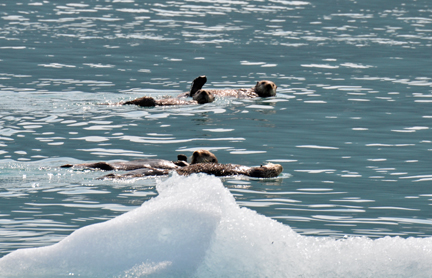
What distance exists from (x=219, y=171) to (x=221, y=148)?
2114 millimetres

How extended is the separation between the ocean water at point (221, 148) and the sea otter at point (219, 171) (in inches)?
8.0

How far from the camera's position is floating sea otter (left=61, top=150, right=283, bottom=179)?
34.4ft

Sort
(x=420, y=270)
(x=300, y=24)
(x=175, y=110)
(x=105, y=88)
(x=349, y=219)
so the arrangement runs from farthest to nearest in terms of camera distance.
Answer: (x=300, y=24), (x=105, y=88), (x=175, y=110), (x=349, y=219), (x=420, y=270)

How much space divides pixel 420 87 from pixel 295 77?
145 inches

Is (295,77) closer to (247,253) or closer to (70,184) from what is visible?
(70,184)

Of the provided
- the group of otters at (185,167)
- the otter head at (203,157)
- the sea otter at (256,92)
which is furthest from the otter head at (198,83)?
the otter head at (203,157)

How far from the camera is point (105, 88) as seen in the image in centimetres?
1938

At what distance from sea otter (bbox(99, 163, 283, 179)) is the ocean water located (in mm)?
204

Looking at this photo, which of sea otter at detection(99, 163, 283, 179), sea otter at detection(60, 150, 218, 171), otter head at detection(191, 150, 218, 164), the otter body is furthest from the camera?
otter head at detection(191, 150, 218, 164)

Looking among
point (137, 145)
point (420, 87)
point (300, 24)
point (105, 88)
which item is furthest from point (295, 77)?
point (300, 24)

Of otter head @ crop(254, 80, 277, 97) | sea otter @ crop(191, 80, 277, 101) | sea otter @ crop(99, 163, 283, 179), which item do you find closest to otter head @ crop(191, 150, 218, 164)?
sea otter @ crop(99, 163, 283, 179)

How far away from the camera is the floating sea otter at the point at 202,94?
1669cm

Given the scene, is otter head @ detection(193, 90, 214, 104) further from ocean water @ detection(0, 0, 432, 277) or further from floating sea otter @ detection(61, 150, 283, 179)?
floating sea otter @ detection(61, 150, 283, 179)

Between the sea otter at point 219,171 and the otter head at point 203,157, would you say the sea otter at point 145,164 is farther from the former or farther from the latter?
the sea otter at point 219,171
